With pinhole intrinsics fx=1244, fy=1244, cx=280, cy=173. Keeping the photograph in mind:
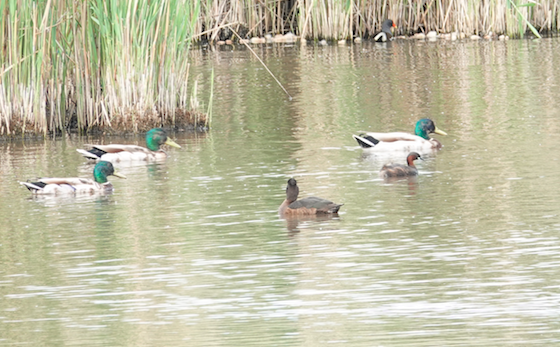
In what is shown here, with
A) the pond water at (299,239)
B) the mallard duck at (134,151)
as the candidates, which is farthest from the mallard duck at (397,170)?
the mallard duck at (134,151)

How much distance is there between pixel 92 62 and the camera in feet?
60.0

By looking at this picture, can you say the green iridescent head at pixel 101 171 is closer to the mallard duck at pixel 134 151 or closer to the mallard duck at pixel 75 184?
the mallard duck at pixel 75 184

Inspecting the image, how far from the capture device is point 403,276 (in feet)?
30.6

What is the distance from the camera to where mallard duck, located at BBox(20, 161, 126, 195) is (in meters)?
14.2

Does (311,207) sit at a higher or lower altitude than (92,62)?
lower

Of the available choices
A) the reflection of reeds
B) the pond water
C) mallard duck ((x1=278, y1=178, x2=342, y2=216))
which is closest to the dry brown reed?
the pond water

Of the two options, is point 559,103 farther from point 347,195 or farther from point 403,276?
point 403,276

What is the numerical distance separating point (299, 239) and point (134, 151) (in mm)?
6269

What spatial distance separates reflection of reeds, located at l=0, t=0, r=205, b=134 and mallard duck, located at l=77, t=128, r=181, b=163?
1091 millimetres

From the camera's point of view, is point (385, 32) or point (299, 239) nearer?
point (299, 239)

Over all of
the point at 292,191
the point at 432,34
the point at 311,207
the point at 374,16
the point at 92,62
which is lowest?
the point at 311,207

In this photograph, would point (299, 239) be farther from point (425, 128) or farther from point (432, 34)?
point (432, 34)

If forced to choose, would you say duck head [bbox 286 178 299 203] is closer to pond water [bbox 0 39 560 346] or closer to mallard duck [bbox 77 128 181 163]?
pond water [bbox 0 39 560 346]

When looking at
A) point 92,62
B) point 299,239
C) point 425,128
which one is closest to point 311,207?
point 299,239
